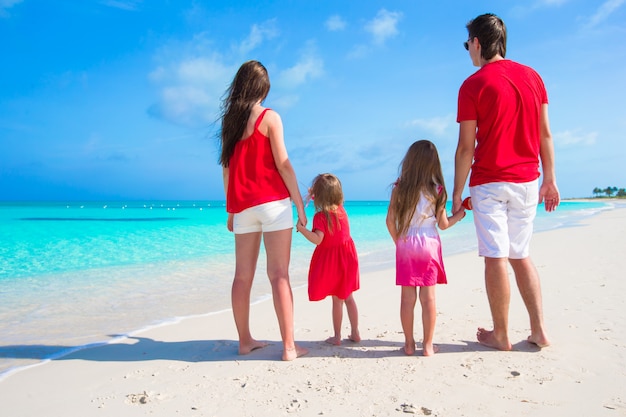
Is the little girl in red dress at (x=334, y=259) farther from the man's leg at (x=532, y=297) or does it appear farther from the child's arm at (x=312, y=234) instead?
the man's leg at (x=532, y=297)

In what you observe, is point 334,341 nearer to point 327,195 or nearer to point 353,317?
point 353,317

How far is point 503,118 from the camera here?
3.02 meters

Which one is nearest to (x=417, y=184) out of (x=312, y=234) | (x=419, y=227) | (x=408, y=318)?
(x=419, y=227)

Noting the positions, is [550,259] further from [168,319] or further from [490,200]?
[168,319]

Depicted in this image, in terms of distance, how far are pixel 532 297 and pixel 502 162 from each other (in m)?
0.97

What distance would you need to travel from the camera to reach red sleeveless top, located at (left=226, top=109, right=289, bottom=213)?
3.09 meters

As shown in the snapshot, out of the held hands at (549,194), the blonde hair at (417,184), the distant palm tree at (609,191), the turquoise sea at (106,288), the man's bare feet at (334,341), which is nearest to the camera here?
the blonde hair at (417,184)

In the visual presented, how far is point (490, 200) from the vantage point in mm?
3047

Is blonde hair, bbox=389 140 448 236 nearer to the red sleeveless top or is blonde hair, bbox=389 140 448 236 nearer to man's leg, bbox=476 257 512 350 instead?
man's leg, bbox=476 257 512 350

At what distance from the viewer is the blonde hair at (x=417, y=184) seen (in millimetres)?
3113

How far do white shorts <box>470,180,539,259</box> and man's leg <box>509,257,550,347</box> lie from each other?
9cm

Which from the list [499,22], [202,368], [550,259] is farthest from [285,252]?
[550,259]

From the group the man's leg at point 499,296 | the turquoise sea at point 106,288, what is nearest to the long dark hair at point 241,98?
the man's leg at point 499,296

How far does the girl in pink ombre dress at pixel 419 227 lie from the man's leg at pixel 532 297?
553 mm
